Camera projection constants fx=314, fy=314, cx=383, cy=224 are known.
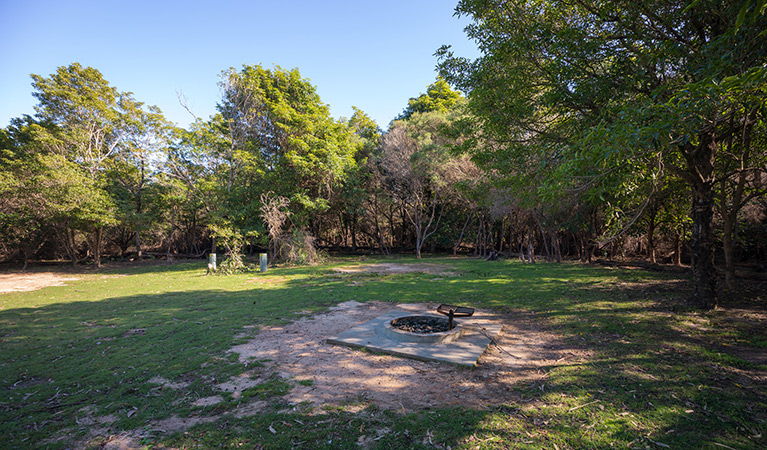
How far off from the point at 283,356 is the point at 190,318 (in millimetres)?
3208

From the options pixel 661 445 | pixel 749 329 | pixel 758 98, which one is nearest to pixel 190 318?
pixel 661 445

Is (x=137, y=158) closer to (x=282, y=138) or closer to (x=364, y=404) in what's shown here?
(x=282, y=138)

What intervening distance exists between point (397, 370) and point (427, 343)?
2.93ft

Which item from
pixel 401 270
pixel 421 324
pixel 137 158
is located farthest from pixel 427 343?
pixel 137 158

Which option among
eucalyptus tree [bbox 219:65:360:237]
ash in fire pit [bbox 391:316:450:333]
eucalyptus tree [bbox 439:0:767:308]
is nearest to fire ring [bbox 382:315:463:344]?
ash in fire pit [bbox 391:316:450:333]

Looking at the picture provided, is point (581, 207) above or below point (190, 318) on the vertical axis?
above

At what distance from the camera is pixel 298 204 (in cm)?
1786

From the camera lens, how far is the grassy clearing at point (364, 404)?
97.2 inches

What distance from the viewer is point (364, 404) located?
2.96 meters

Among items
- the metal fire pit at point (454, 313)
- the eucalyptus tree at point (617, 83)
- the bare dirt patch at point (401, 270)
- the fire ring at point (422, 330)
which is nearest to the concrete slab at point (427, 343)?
→ the fire ring at point (422, 330)

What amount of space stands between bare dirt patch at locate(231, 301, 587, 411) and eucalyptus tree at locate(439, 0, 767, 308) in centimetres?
238

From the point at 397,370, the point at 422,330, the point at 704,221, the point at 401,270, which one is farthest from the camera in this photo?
the point at 401,270

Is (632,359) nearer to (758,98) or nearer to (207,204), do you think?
(758,98)

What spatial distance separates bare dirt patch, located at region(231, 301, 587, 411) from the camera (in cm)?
308
